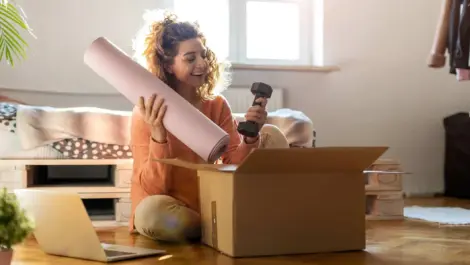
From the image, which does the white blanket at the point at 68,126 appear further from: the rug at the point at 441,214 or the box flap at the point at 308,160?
the rug at the point at 441,214

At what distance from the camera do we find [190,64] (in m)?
1.66

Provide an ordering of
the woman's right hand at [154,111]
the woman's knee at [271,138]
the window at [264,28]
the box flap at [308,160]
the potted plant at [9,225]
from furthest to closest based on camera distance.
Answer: the window at [264,28]
the woman's knee at [271,138]
the woman's right hand at [154,111]
the box flap at [308,160]
the potted plant at [9,225]

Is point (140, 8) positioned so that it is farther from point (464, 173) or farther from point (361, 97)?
point (464, 173)

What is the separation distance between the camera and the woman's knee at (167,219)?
1.54 meters

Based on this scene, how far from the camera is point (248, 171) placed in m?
1.28

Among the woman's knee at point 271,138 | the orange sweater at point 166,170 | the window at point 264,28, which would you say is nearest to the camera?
the orange sweater at point 166,170

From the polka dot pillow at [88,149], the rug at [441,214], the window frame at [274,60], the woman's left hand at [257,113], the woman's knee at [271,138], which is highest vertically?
the window frame at [274,60]

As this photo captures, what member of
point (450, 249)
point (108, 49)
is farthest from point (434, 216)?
point (108, 49)

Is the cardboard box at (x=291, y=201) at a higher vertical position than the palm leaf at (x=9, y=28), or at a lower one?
lower

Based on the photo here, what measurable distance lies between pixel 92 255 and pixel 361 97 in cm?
212

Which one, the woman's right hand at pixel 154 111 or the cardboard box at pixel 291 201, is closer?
the cardboard box at pixel 291 201

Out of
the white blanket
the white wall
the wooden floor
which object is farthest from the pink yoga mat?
the white wall

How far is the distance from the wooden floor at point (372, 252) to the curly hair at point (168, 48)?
464mm

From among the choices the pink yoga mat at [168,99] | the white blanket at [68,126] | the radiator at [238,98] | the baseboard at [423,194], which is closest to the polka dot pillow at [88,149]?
the white blanket at [68,126]
